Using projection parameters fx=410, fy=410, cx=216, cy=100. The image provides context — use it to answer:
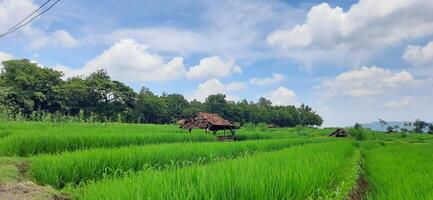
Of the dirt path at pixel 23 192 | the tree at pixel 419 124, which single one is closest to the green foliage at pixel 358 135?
the dirt path at pixel 23 192

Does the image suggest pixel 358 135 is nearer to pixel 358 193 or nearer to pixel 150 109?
pixel 150 109

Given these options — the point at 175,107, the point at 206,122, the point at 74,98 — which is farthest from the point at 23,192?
the point at 175,107

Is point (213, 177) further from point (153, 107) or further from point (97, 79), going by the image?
point (153, 107)

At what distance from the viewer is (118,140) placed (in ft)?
46.2

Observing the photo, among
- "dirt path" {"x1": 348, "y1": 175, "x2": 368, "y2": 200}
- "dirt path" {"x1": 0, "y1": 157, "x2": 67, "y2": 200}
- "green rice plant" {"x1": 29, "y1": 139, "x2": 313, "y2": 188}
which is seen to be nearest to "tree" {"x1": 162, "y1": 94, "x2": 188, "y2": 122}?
"green rice plant" {"x1": 29, "y1": 139, "x2": 313, "y2": 188}

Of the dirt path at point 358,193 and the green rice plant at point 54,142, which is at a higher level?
the green rice plant at point 54,142

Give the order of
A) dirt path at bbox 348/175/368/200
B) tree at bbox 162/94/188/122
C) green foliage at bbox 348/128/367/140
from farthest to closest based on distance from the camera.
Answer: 1. tree at bbox 162/94/188/122
2. green foliage at bbox 348/128/367/140
3. dirt path at bbox 348/175/368/200

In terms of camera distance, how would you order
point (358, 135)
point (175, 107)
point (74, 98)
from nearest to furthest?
point (358, 135), point (74, 98), point (175, 107)

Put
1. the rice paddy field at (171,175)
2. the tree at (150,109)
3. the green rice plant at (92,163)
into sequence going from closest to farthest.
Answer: the rice paddy field at (171,175), the green rice plant at (92,163), the tree at (150,109)

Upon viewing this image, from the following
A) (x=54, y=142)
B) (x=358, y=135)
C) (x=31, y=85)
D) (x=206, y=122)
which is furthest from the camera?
(x=31, y=85)

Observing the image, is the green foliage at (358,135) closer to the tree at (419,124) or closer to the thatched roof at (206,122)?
the thatched roof at (206,122)

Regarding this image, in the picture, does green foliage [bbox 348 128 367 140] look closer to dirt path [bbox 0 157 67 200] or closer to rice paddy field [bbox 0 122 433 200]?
rice paddy field [bbox 0 122 433 200]

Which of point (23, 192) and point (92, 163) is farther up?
point (92, 163)

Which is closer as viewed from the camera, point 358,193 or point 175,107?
point 358,193
